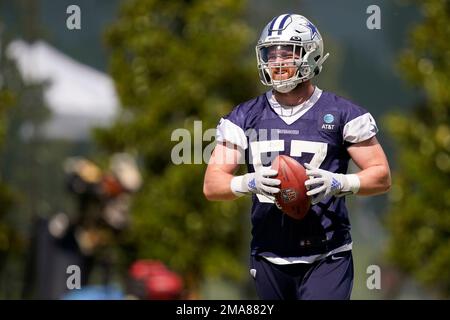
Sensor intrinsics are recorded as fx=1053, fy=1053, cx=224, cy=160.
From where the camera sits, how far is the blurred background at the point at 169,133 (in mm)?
10383

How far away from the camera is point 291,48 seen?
5.42m

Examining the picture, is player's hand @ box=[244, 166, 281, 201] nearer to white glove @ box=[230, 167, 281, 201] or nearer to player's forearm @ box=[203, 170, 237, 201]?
white glove @ box=[230, 167, 281, 201]

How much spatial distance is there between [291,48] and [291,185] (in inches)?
30.2

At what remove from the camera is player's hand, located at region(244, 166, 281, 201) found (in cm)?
511

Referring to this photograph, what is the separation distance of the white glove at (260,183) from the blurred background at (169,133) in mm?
4715

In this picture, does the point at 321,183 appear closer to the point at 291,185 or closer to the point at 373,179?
the point at 291,185

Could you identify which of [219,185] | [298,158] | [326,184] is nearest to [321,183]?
[326,184]

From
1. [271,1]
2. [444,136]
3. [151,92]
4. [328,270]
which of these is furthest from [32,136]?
[328,270]

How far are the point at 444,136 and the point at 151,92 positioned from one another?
2986mm

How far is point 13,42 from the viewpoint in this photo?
11898 mm

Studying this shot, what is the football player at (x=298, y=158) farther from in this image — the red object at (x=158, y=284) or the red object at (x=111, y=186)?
the red object at (x=111, y=186)

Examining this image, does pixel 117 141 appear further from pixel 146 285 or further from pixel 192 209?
pixel 146 285

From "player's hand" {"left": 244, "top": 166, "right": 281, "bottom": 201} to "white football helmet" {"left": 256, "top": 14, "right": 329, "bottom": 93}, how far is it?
51 centimetres

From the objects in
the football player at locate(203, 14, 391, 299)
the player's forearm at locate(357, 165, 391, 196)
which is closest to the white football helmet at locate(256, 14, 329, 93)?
the football player at locate(203, 14, 391, 299)
